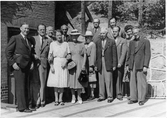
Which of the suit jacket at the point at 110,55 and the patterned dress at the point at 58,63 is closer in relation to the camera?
the patterned dress at the point at 58,63

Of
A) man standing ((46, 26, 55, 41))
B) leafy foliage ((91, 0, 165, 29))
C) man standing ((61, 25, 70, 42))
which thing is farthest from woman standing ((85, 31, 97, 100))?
leafy foliage ((91, 0, 165, 29))

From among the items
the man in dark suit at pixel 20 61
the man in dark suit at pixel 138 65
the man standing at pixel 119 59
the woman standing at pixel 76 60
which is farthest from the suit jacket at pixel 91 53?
the man in dark suit at pixel 20 61

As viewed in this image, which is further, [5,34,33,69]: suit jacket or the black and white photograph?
the black and white photograph

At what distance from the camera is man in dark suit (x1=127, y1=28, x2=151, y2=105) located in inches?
249

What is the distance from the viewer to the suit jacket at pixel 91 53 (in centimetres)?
666

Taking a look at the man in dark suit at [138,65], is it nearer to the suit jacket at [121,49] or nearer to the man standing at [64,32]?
the suit jacket at [121,49]

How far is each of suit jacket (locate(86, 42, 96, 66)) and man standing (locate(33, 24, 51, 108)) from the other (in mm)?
1084

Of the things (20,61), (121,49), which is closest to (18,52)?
(20,61)

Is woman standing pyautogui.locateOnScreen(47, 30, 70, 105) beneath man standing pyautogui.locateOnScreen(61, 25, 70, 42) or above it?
beneath

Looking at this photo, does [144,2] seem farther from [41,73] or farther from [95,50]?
[41,73]

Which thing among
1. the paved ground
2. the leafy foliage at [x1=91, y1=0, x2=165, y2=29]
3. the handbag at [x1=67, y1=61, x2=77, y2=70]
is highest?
the leafy foliage at [x1=91, y1=0, x2=165, y2=29]

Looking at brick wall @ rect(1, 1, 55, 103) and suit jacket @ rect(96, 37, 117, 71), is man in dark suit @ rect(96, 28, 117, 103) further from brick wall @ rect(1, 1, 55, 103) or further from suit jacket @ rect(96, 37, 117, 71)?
brick wall @ rect(1, 1, 55, 103)

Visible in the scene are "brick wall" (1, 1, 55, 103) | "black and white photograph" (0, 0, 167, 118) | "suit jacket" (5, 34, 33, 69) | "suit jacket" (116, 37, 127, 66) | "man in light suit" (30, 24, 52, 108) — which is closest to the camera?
"suit jacket" (5, 34, 33, 69)

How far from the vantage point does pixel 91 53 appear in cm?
670
